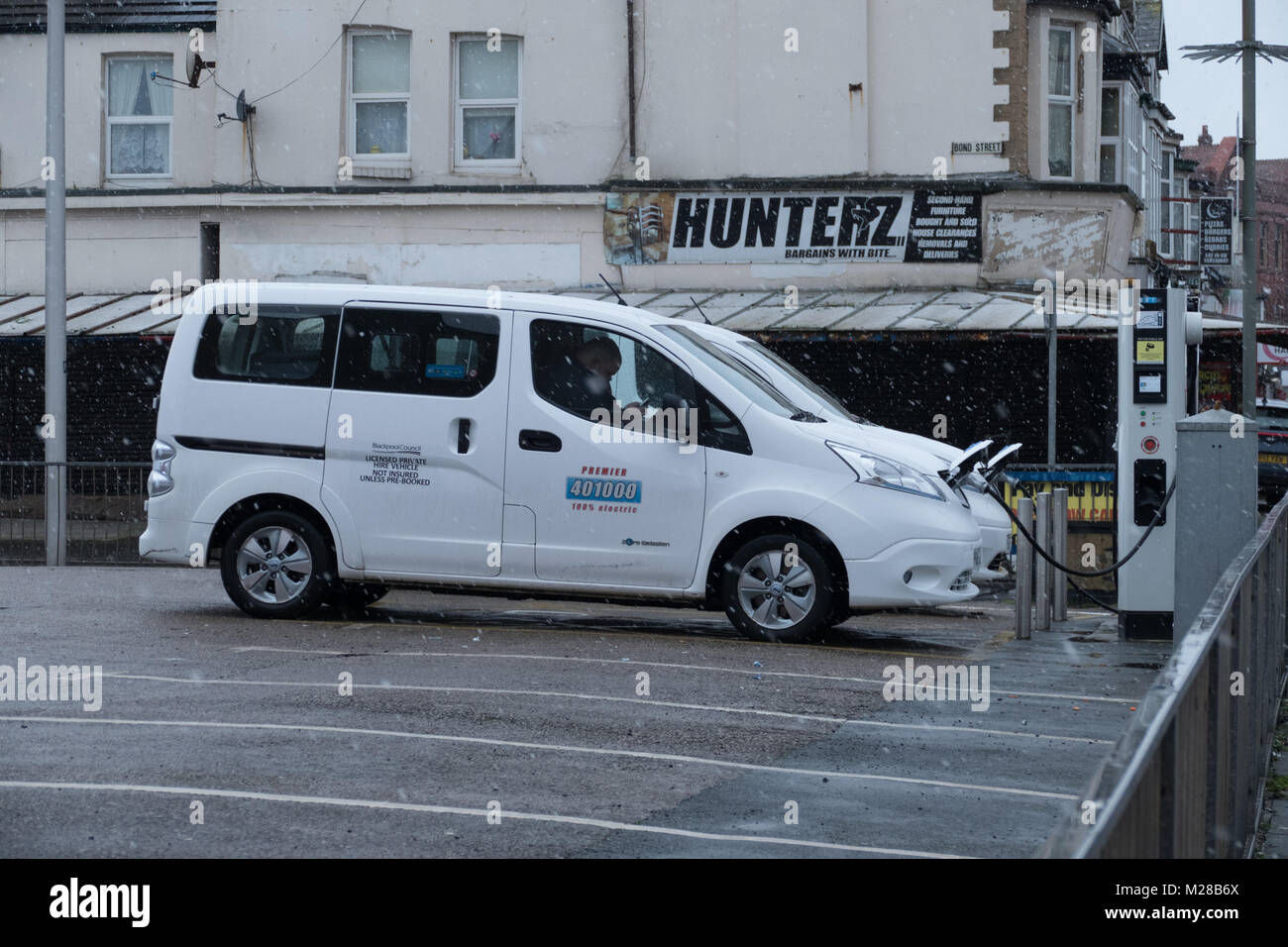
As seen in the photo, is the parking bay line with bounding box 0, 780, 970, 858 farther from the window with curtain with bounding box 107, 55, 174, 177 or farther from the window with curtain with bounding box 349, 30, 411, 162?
the window with curtain with bounding box 107, 55, 174, 177

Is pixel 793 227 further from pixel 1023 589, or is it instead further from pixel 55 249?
pixel 1023 589

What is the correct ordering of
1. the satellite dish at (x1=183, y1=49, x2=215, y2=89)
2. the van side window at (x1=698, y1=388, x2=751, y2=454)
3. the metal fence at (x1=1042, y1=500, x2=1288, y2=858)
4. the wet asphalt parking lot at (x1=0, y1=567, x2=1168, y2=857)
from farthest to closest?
1. the satellite dish at (x1=183, y1=49, x2=215, y2=89)
2. the van side window at (x1=698, y1=388, x2=751, y2=454)
3. the wet asphalt parking lot at (x1=0, y1=567, x2=1168, y2=857)
4. the metal fence at (x1=1042, y1=500, x2=1288, y2=858)

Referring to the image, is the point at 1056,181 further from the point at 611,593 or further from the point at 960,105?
the point at 611,593

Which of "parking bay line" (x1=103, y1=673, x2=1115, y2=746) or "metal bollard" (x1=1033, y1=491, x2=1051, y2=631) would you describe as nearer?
"parking bay line" (x1=103, y1=673, x2=1115, y2=746)

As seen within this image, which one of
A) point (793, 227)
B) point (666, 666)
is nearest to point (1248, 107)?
point (793, 227)

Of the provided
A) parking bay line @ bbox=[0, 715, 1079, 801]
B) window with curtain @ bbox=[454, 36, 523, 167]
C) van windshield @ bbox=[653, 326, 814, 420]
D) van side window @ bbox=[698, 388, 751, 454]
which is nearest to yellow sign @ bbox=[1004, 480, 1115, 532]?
van windshield @ bbox=[653, 326, 814, 420]

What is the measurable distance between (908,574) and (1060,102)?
13.5m

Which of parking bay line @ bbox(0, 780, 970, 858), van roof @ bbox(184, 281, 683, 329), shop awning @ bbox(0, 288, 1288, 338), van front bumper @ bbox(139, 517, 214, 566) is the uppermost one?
shop awning @ bbox(0, 288, 1288, 338)

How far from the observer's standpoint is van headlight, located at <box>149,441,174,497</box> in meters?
11.9

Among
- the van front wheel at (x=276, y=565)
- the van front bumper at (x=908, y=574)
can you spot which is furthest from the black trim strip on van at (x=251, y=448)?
the van front bumper at (x=908, y=574)

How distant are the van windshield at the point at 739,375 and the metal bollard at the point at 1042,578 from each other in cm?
213

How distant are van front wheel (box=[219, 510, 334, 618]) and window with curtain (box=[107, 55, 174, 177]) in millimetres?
13270

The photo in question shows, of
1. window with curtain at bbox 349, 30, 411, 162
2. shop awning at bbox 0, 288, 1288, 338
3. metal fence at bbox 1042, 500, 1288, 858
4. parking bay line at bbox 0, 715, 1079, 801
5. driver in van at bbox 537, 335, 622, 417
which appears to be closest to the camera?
metal fence at bbox 1042, 500, 1288, 858
